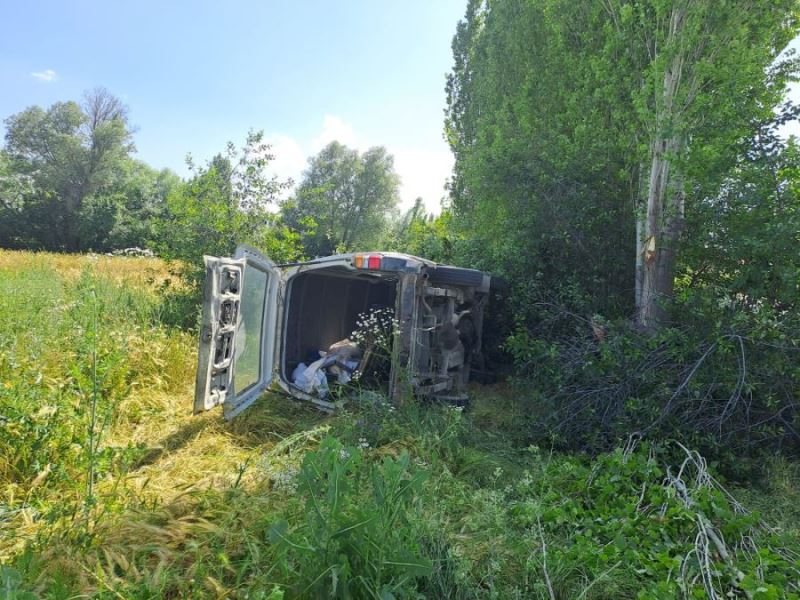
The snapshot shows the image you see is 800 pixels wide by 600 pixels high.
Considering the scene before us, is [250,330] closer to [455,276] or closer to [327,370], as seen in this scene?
[327,370]

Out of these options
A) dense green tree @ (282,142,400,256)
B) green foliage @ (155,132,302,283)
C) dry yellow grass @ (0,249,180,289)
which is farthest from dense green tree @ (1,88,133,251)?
green foliage @ (155,132,302,283)

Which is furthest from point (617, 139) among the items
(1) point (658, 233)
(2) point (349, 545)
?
(2) point (349, 545)

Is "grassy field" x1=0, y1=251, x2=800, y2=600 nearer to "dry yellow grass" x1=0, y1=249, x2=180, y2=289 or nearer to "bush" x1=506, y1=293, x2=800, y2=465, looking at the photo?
"bush" x1=506, y1=293, x2=800, y2=465

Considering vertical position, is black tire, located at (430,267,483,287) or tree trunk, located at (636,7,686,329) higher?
tree trunk, located at (636,7,686,329)

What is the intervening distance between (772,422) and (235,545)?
4.29 metres

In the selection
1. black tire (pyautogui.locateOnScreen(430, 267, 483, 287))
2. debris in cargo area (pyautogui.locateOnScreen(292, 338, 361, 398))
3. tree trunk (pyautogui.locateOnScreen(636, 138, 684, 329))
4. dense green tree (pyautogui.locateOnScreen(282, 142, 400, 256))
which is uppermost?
dense green tree (pyautogui.locateOnScreen(282, 142, 400, 256))

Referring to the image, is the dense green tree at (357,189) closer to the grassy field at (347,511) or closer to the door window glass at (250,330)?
the door window glass at (250,330)

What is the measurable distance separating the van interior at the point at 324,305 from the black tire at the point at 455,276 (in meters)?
0.62

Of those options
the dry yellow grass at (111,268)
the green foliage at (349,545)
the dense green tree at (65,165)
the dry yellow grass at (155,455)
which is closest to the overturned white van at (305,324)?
the dry yellow grass at (155,455)

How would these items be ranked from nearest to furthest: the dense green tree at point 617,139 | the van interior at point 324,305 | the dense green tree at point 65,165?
the dense green tree at point 617,139 → the van interior at point 324,305 → the dense green tree at point 65,165

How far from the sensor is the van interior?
5.84 meters

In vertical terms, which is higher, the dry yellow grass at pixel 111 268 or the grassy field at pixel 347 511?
the dry yellow grass at pixel 111 268

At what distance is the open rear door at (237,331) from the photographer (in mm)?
3832

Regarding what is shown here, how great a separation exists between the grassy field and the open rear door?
43cm
